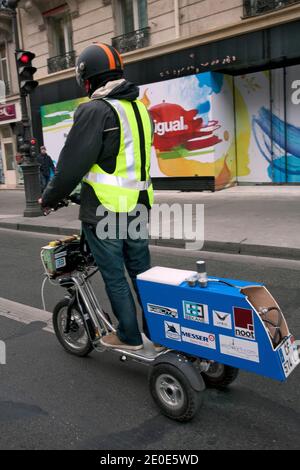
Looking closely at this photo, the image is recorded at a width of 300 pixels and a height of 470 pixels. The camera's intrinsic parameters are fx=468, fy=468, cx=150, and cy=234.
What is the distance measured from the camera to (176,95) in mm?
13594

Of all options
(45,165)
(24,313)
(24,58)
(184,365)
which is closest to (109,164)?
(184,365)

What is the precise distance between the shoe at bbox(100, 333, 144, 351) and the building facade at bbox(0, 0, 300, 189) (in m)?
10.3

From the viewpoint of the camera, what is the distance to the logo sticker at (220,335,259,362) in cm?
242

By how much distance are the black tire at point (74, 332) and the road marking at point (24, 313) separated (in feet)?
1.94

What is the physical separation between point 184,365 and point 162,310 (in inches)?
13.2

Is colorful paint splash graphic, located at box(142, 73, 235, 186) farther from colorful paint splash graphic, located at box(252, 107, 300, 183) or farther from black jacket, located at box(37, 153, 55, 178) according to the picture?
Answer: black jacket, located at box(37, 153, 55, 178)

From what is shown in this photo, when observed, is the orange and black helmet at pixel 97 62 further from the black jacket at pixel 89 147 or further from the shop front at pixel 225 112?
the shop front at pixel 225 112

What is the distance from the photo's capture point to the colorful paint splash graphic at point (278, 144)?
41.2 feet

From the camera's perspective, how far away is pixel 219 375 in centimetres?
300

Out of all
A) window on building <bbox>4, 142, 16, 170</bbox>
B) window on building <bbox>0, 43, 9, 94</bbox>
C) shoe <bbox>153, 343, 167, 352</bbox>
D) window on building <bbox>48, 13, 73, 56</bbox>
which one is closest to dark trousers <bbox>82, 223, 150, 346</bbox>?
shoe <bbox>153, 343, 167, 352</bbox>

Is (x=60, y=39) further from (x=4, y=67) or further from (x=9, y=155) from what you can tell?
(x=9, y=155)

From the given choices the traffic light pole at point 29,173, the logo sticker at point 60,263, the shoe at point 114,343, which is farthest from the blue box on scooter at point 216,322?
the traffic light pole at point 29,173

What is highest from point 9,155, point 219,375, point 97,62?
point 97,62

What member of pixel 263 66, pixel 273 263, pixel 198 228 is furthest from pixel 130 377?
pixel 263 66
